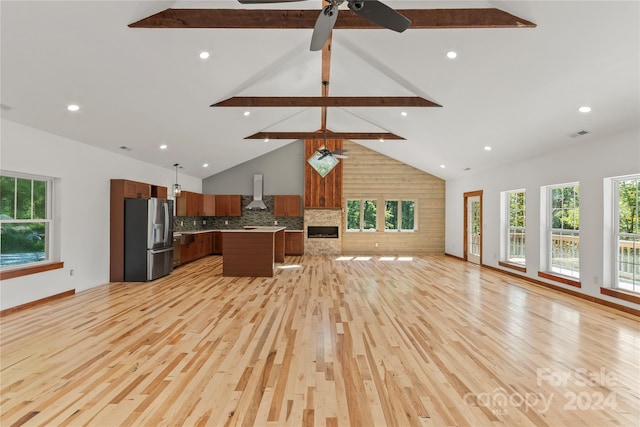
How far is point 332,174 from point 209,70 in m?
6.90

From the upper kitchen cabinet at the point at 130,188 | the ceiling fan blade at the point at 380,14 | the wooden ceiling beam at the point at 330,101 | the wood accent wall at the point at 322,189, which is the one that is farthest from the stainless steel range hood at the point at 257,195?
the ceiling fan blade at the point at 380,14

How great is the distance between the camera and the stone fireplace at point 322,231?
11.4 meters

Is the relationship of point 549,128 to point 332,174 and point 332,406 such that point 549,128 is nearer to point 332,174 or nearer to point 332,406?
point 332,406

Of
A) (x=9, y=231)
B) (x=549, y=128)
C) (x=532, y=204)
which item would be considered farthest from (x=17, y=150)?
(x=532, y=204)

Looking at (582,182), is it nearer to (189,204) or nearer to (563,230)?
(563,230)

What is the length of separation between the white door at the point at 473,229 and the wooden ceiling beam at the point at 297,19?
630cm

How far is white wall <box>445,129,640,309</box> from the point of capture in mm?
4883

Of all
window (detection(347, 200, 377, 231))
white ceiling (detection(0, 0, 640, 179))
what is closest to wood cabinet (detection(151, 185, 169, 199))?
white ceiling (detection(0, 0, 640, 179))

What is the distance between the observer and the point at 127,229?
6590mm

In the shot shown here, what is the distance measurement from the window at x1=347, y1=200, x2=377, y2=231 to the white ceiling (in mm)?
4710

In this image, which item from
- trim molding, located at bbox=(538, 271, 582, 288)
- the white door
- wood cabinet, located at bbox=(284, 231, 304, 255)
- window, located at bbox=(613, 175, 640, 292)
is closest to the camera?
window, located at bbox=(613, 175, 640, 292)

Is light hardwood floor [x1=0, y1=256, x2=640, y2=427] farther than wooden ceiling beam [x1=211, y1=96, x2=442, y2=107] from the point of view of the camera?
No

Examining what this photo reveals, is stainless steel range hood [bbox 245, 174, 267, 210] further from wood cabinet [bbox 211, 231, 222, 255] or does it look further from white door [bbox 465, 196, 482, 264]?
white door [bbox 465, 196, 482, 264]

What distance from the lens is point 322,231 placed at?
37.8 ft
